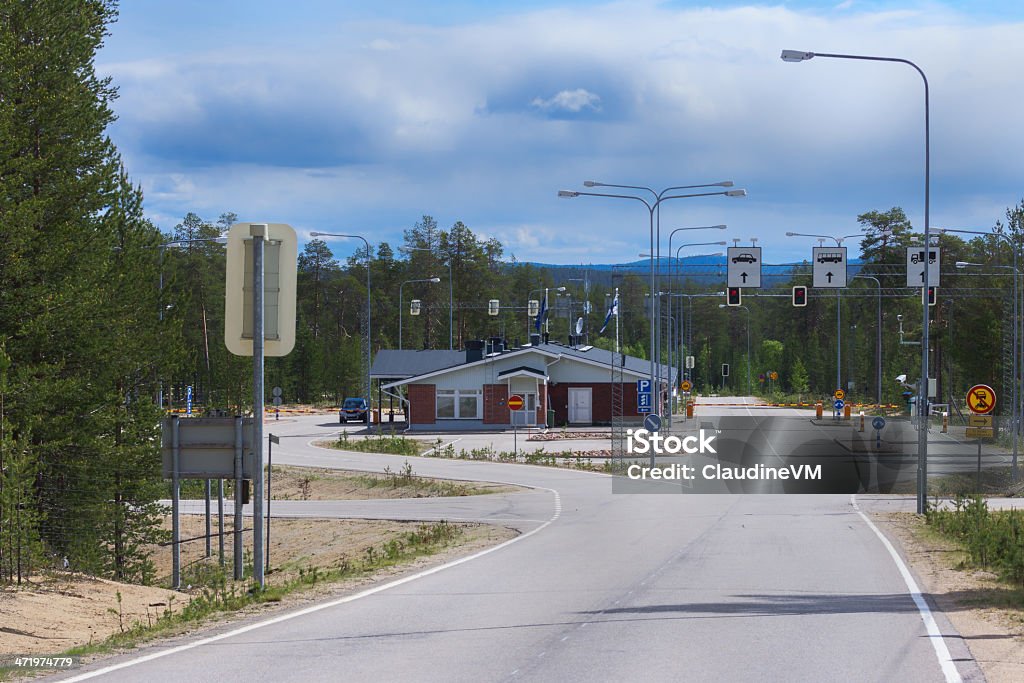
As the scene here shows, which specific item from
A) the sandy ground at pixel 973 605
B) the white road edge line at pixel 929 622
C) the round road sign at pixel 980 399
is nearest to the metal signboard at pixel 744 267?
the round road sign at pixel 980 399

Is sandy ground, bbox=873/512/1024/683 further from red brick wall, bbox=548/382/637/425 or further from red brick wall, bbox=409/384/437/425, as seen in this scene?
red brick wall, bbox=548/382/637/425

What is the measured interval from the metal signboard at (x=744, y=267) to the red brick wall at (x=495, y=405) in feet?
84.2

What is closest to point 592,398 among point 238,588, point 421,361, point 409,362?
point 421,361

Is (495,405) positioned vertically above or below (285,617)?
above

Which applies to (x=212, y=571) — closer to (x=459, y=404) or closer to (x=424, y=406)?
(x=424, y=406)

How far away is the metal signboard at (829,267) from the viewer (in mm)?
40812

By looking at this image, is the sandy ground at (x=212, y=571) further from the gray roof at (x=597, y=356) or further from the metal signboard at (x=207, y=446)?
the gray roof at (x=597, y=356)

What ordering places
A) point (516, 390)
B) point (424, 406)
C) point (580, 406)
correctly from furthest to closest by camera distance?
point (580, 406) → point (424, 406) → point (516, 390)

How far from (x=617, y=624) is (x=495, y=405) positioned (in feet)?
183

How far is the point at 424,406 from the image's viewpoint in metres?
66.5

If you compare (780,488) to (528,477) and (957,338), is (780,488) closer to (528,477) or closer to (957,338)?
(528,477)

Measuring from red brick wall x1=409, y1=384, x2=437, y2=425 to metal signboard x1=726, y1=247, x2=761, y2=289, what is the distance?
90.3 feet

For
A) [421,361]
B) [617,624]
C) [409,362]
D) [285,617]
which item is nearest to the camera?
[617,624]

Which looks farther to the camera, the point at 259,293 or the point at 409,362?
the point at 409,362
